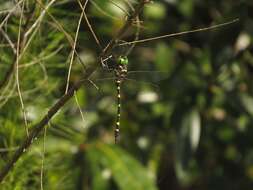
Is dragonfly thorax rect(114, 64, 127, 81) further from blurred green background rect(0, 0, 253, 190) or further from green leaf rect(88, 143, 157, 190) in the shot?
green leaf rect(88, 143, 157, 190)

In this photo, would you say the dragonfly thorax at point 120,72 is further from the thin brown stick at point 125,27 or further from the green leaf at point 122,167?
the green leaf at point 122,167

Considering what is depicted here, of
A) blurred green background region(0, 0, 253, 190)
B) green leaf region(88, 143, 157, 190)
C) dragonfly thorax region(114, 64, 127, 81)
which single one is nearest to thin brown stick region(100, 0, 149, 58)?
dragonfly thorax region(114, 64, 127, 81)

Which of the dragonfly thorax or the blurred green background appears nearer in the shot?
the dragonfly thorax

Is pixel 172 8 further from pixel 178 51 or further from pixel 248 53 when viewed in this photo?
pixel 248 53

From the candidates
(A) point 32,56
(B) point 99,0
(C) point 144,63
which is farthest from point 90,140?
(A) point 32,56

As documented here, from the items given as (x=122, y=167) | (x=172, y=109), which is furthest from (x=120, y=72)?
(x=172, y=109)

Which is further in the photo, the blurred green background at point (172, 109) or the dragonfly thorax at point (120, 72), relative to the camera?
the blurred green background at point (172, 109)

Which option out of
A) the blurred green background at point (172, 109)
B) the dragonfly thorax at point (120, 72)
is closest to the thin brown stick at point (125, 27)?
the dragonfly thorax at point (120, 72)

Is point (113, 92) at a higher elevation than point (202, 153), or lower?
higher

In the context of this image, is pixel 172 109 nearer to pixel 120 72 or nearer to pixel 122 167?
pixel 122 167

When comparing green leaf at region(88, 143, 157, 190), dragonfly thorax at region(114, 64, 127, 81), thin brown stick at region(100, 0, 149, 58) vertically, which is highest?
thin brown stick at region(100, 0, 149, 58)

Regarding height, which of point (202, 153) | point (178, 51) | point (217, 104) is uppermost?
point (178, 51)
